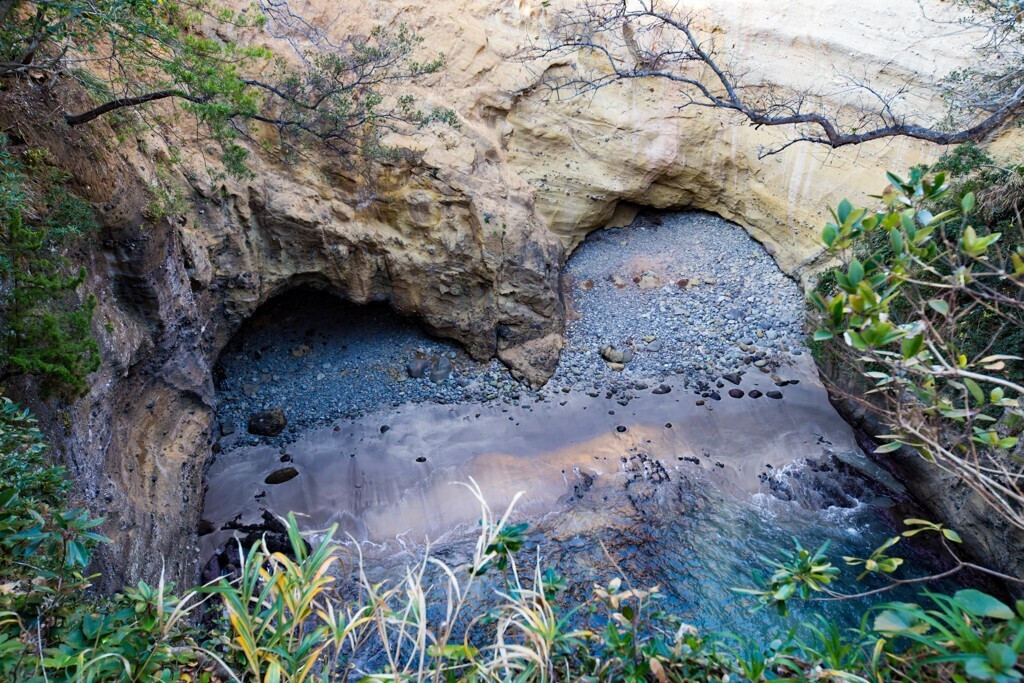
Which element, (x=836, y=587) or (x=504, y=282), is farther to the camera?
(x=504, y=282)

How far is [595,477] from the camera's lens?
9414 millimetres

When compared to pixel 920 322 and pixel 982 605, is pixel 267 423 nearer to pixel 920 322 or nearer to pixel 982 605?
pixel 920 322

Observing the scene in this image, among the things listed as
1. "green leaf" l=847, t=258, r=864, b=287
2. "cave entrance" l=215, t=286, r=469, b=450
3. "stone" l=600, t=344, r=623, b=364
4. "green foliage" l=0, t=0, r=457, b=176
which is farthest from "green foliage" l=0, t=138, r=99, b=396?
"stone" l=600, t=344, r=623, b=364

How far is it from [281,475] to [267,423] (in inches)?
42.6

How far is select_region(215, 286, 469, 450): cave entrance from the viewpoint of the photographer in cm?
1002

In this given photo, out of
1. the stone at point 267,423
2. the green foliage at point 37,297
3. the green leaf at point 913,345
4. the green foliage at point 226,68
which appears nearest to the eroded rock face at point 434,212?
the green foliage at point 226,68

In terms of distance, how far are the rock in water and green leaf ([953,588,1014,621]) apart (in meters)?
9.77

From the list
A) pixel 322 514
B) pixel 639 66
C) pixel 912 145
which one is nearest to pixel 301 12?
pixel 639 66

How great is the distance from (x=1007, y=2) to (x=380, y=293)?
10.2 metres

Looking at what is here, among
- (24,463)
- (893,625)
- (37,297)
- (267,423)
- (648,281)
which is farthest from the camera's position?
(648,281)

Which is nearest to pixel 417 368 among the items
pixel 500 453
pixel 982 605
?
pixel 500 453

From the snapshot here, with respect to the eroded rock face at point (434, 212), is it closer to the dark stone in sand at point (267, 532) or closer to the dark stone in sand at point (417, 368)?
the dark stone in sand at point (417, 368)

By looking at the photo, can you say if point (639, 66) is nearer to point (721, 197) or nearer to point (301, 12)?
point (721, 197)

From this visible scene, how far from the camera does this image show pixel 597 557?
781 cm
